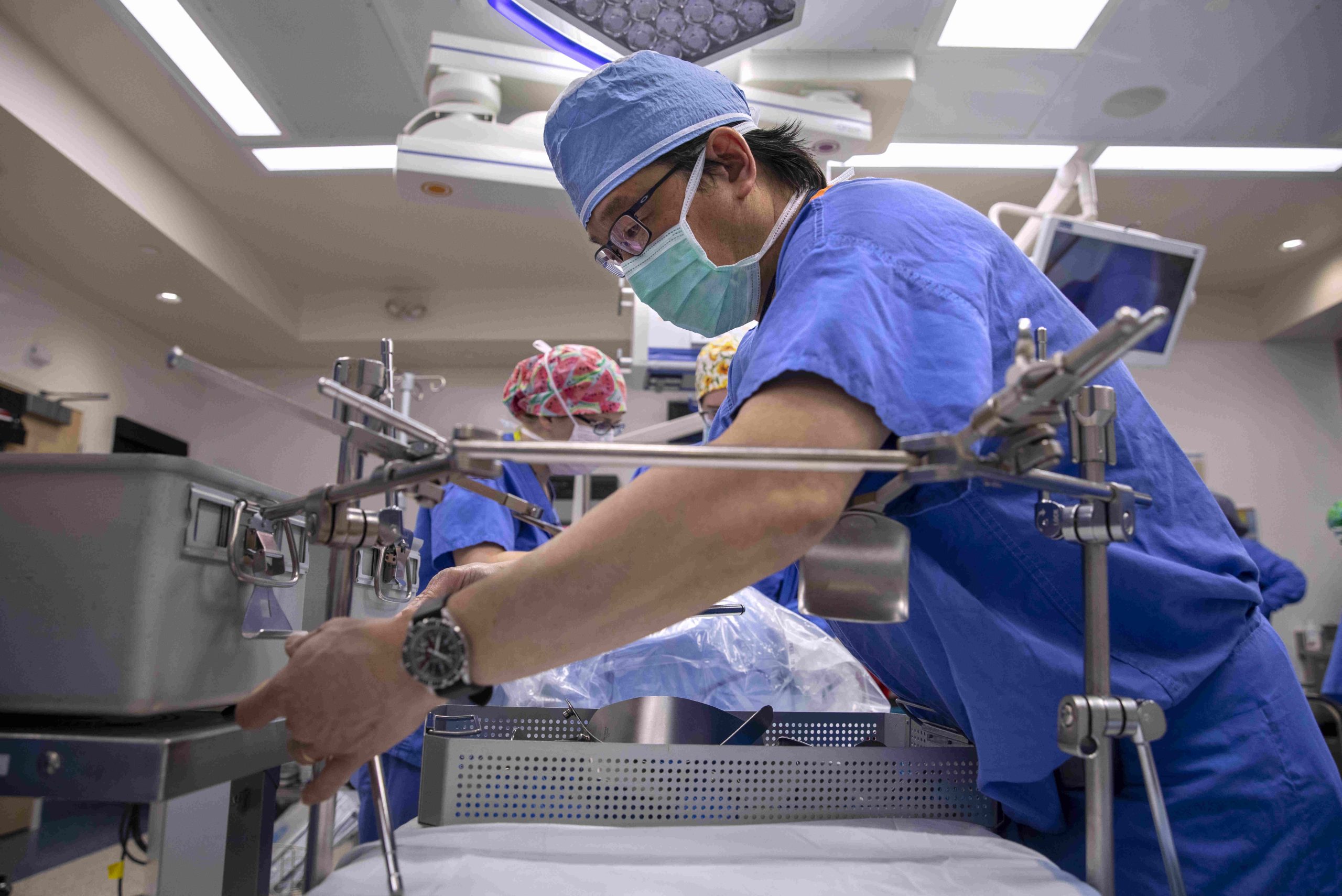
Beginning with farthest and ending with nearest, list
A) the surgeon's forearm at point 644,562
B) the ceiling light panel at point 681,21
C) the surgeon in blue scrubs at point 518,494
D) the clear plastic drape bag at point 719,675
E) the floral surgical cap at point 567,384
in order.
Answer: the floral surgical cap at point 567,384 < the ceiling light panel at point 681,21 < the surgeon in blue scrubs at point 518,494 < the clear plastic drape bag at point 719,675 < the surgeon's forearm at point 644,562

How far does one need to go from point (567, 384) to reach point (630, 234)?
1.28 meters

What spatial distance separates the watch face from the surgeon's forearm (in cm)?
1

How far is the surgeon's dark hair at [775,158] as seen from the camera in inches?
39.4

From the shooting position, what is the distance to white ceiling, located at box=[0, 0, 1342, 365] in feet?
9.87

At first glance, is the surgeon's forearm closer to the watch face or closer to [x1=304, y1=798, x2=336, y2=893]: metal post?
the watch face

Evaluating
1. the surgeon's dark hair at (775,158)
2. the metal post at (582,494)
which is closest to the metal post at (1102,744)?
the surgeon's dark hair at (775,158)

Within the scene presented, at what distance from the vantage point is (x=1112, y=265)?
334 centimetres

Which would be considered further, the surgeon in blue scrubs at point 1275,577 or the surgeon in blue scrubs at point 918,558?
the surgeon in blue scrubs at point 1275,577

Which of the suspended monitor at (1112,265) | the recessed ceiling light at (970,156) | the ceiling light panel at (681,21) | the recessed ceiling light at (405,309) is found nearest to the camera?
the ceiling light panel at (681,21)

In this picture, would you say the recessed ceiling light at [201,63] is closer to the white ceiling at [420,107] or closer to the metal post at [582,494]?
the white ceiling at [420,107]

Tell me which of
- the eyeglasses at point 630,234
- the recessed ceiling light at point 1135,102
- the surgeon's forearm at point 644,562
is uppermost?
the recessed ceiling light at point 1135,102

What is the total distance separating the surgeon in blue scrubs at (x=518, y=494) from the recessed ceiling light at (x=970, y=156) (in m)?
2.09

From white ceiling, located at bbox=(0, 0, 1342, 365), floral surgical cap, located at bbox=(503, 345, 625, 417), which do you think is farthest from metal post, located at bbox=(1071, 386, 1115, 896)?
white ceiling, located at bbox=(0, 0, 1342, 365)

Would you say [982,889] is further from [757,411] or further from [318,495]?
[318,495]
